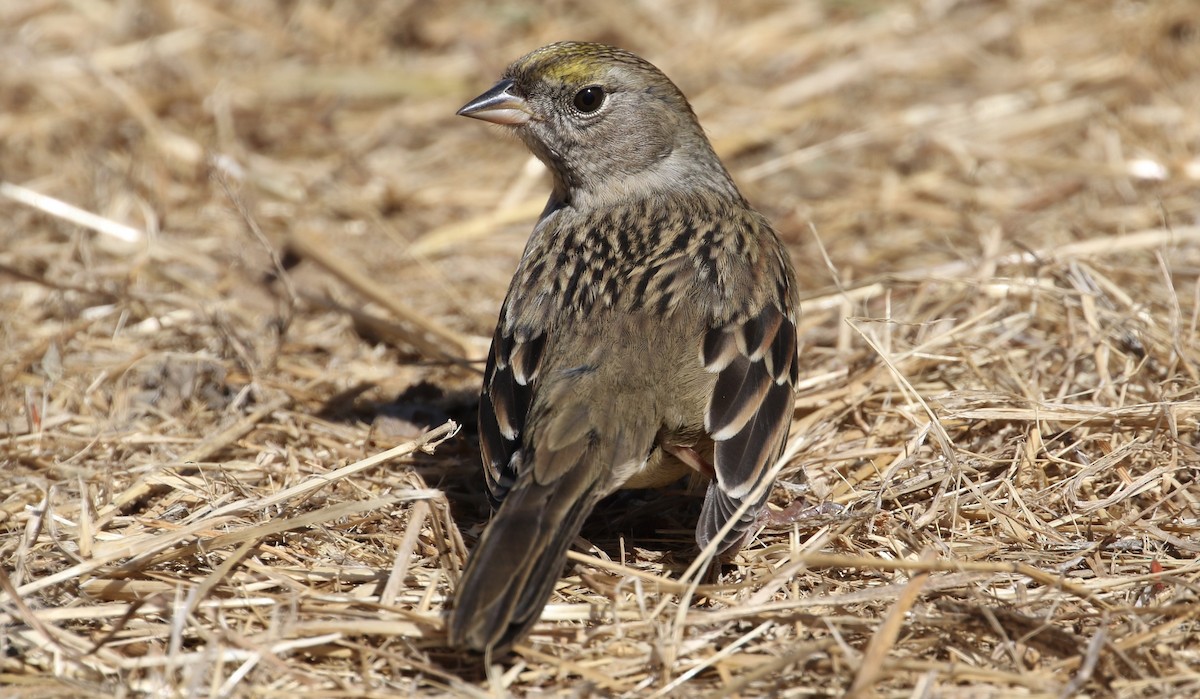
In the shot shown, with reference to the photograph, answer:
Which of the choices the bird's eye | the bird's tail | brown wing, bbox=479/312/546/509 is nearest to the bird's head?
Result: the bird's eye

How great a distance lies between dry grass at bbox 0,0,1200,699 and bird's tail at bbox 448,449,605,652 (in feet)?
0.67

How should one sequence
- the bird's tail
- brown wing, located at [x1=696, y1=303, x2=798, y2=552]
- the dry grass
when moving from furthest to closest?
brown wing, located at [x1=696, y1=303, x2=798, y2=552] → the dry grass → the bird's tail

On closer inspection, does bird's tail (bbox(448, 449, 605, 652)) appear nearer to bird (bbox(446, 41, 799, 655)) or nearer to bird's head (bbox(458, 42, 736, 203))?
bird (bbox(446, 41, 799, 655))

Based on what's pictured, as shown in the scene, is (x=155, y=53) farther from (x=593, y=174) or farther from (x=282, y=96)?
(x=593, y=174)

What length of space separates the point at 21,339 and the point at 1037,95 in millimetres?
5513

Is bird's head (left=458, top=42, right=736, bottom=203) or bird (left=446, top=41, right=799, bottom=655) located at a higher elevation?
bird's head (left=458, top=42, right=736, bottom=203)

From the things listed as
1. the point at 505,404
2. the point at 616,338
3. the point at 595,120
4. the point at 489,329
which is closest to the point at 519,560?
the point at 505,404

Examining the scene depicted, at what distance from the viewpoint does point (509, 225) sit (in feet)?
21.3

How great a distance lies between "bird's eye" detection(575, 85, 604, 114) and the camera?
4551 mm

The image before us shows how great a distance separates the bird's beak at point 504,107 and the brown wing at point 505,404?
0.98 m

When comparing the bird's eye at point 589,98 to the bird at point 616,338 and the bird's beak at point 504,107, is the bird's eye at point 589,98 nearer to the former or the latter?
the bird at point 616,338

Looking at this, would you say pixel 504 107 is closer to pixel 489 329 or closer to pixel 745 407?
pixel 489 329

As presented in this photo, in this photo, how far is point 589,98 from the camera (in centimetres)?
455

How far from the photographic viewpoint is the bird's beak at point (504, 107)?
4.58m
